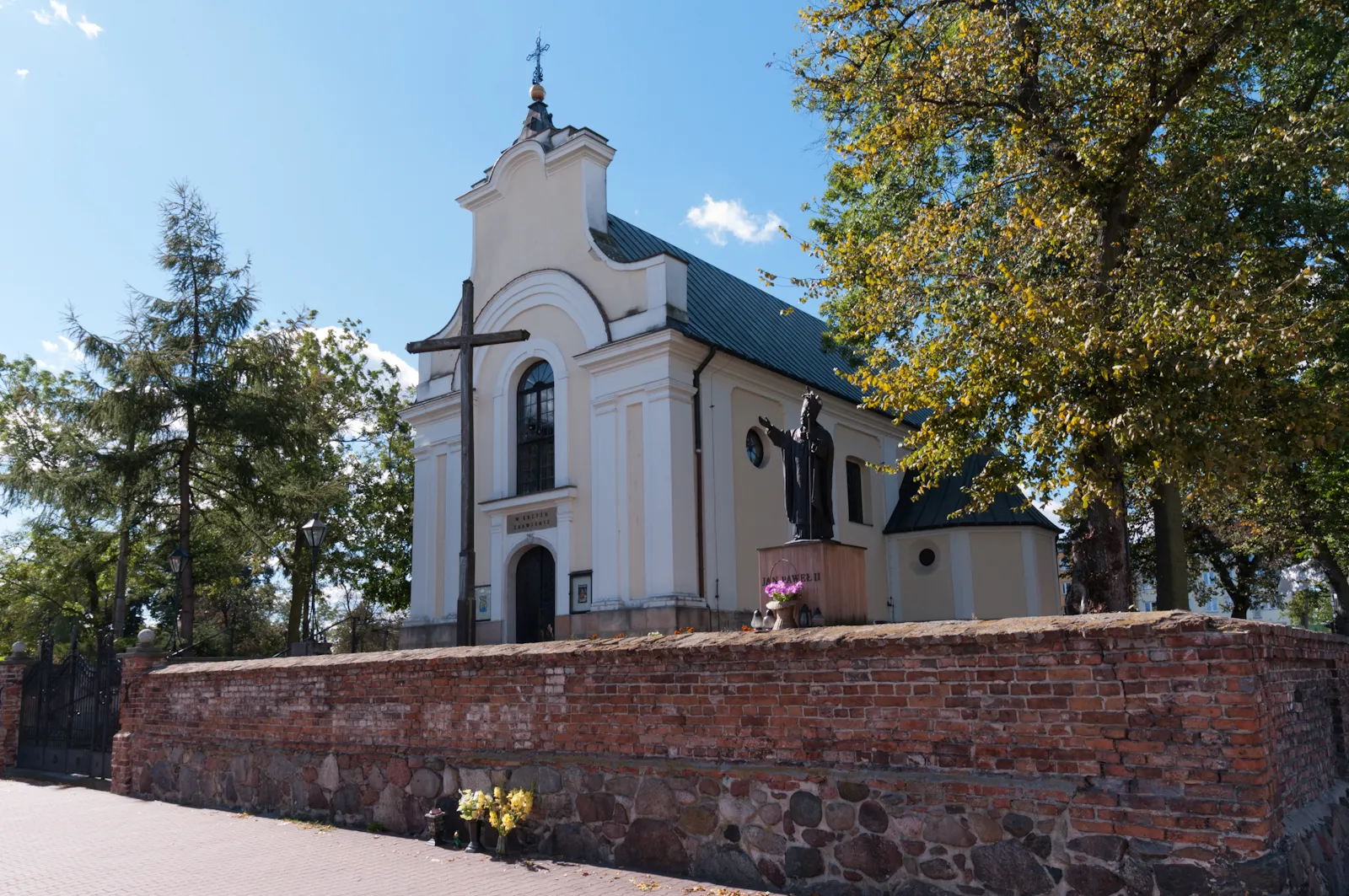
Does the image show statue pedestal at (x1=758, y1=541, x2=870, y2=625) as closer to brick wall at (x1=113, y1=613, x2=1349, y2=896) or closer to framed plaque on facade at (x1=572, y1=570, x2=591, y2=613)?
brick wall at (x1=113, y1=613, x2=1349, y2=896)

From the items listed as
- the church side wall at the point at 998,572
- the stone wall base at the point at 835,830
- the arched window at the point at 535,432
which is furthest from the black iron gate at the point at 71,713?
the church side wall at the point at 998,572

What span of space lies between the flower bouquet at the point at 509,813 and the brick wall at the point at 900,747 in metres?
0.14

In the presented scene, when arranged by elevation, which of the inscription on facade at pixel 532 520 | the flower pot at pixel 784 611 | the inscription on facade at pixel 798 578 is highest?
the inscription on facade at pixel 532 520

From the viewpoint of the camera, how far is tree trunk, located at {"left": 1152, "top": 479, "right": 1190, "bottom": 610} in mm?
13000

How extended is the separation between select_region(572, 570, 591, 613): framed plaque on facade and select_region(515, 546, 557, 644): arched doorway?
0.79 metres

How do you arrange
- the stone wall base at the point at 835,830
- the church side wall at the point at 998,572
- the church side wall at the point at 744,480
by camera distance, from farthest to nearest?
the church side wall at the point at 998,572 < the church side wall at the point at 744,480 < the stone wall base at the point at 835,830

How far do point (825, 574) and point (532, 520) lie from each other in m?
9.65

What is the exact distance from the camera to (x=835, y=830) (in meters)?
6.63

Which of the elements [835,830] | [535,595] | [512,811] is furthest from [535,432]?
[835,830]

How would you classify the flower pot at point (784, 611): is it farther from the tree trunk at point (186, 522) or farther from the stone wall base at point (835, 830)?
the tree trunk at point (186, 522)

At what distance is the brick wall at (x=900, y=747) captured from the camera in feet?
17.4

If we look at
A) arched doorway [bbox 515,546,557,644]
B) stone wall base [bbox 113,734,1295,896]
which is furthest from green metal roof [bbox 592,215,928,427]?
stone wall base [bbox 113,734,1295,896]

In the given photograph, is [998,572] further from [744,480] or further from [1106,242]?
[1106,242]

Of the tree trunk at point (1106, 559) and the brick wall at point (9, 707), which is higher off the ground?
the tree trunk at point (1106, 559)
